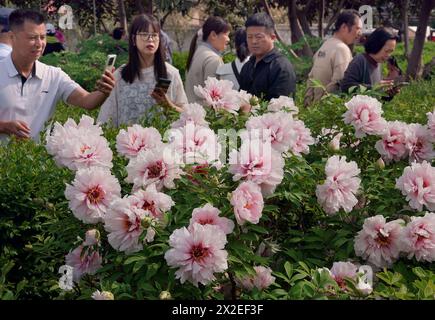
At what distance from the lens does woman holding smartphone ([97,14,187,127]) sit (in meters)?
5.00

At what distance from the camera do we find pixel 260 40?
537 centimetres

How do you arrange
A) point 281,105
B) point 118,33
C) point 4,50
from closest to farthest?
point 281,105 < point 4,50 < point 118,33

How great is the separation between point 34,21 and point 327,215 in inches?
94.0

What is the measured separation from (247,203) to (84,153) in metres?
0.67

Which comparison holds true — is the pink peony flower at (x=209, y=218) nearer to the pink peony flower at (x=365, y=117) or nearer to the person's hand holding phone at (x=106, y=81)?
the pink peony flower at (x=365, y=117)

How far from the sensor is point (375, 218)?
2680mm

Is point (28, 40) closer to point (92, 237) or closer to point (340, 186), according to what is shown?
point (92, 237)

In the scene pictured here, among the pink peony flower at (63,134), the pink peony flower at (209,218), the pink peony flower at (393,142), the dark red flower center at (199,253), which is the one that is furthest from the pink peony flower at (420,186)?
the pink peony flower at (63,134)

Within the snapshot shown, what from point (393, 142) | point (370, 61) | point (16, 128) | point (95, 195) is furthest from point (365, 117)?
point (370, 61)

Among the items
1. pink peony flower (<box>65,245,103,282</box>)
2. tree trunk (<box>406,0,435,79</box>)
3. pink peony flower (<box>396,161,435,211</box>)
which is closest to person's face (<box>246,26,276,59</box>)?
pink peony flower (<box>396,161,435,211</box>)

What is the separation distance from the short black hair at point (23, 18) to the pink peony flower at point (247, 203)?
2491 mm
